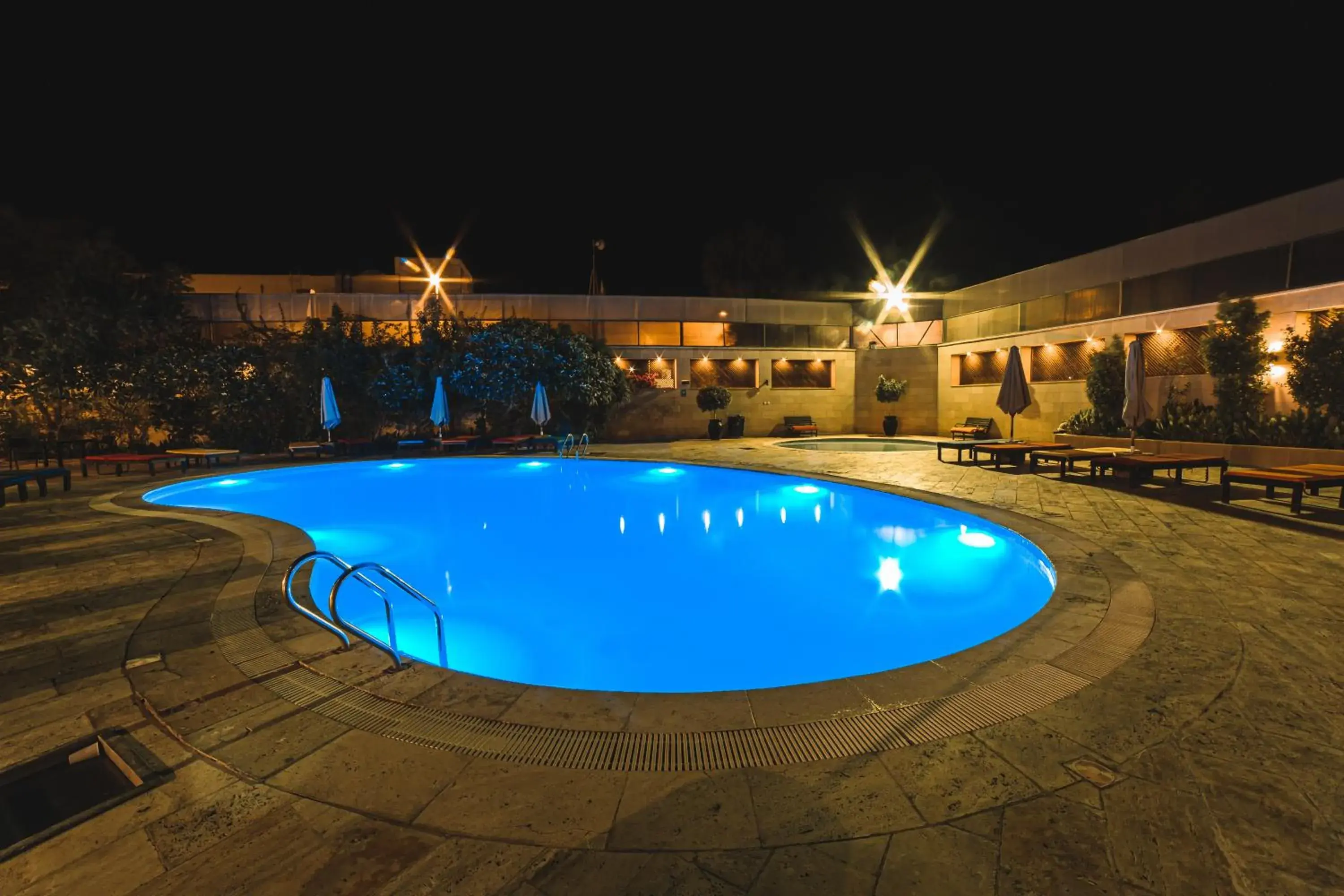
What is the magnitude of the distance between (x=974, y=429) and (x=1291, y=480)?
Answer: 10128 mm

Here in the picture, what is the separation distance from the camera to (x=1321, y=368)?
29.4ft

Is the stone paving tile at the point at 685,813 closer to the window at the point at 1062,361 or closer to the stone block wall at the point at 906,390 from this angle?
the window at the point at 1062,361

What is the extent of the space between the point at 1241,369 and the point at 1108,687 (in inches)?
440

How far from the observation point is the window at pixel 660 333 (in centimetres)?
2027

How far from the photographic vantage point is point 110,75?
18.0m

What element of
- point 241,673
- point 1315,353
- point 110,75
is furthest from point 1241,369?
point 110,75

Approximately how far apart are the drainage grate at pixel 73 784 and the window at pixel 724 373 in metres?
18.6

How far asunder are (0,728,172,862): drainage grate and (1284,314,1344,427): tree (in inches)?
549

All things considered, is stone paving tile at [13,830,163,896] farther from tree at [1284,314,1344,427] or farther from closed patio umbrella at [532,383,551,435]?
closed patio umbrella at [532,383,551,435]

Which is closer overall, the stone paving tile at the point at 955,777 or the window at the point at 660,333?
the stone paving tile at the point at 955,777

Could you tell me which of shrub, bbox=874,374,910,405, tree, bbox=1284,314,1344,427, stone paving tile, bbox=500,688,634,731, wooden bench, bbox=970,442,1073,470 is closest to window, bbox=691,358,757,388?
shrub, bbox=874,374,910,405

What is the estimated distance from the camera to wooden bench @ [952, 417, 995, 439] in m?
16.5

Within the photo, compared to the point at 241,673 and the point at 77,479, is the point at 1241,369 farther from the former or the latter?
the point at 77,479

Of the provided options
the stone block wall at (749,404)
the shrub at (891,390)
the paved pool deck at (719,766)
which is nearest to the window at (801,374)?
the stone block wall at (749,404)
